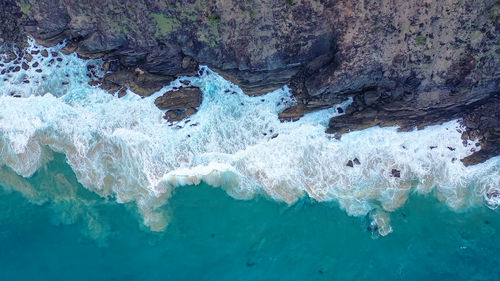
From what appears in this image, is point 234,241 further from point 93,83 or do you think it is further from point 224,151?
point 93,83

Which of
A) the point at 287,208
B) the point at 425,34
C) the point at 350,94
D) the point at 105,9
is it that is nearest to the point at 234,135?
the point at 287,208

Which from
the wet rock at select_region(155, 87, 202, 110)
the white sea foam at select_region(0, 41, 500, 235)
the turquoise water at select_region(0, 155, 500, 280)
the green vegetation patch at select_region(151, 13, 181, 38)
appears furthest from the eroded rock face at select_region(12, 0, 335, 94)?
the turquoise water at select_region(0, 155, 500, 280)

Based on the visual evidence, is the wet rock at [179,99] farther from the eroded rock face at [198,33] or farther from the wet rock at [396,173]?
the wet rock at [396,173]

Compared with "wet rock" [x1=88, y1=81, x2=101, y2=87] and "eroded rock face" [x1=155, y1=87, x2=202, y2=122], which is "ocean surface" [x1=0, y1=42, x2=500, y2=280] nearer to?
"wet rock" [x1=88, y1=81, x2=101, y2=87]

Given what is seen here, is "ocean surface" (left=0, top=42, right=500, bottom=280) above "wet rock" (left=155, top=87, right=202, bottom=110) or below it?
below

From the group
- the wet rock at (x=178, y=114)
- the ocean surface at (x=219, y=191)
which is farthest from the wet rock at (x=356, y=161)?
the wet rock at (x=178, y=114)

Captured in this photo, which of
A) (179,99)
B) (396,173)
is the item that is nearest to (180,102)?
(179,99)

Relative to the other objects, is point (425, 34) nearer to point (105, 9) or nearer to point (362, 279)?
point (362, 279)
